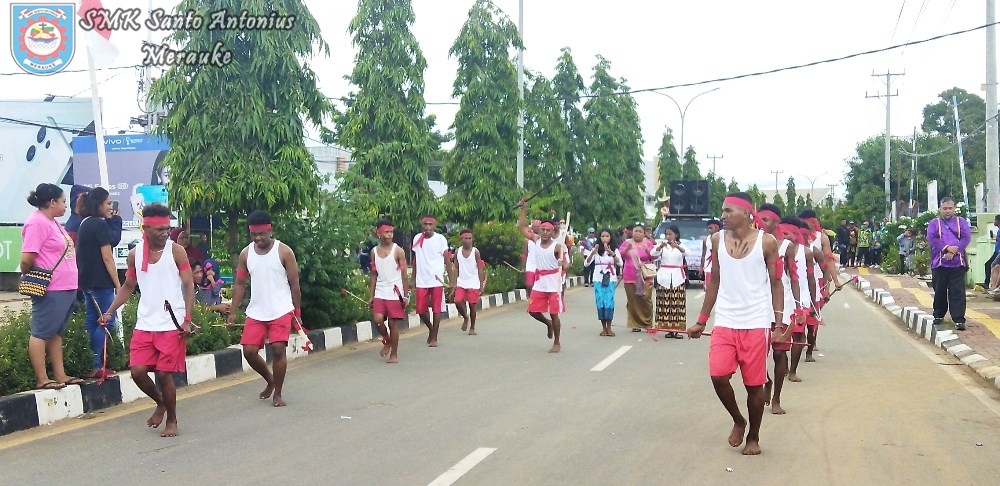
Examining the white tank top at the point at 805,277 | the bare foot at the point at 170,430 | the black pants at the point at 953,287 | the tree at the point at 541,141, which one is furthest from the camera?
the tree at the point at 541,141

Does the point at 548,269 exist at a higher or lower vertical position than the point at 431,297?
higher

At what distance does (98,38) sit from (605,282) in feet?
27.1

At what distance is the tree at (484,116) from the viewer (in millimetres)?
23547

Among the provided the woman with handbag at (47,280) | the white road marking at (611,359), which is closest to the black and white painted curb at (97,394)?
the woman with handbag at (47,280)

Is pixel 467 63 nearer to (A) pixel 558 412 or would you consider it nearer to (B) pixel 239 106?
(B) pixel 239 106

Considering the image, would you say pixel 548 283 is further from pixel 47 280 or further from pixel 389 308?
pixel 47 280

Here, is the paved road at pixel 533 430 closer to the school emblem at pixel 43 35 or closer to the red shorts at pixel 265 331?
the red shorts at pixel 265 331

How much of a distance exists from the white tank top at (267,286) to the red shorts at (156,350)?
142 cm

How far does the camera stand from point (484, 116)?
77.2 feet

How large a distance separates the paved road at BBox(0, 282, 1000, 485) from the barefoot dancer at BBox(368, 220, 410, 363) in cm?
51

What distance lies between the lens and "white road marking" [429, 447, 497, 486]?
584cm

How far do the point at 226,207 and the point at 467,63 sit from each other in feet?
37.1

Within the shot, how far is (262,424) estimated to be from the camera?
25.4 ft

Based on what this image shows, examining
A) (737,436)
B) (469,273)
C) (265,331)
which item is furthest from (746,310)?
(469,273)
